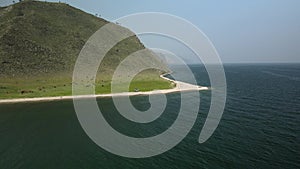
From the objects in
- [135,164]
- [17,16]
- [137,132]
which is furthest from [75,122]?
[17,16]

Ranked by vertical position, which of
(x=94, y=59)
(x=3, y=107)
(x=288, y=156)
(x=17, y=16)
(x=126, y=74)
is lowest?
(x=288, y=156)

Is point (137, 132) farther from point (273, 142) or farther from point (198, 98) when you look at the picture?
point (198, 98)

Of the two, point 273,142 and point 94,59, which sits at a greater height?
point 94,59

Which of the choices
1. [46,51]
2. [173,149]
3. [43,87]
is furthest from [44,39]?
[173,149]

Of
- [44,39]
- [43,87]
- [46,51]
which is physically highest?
[44,39]

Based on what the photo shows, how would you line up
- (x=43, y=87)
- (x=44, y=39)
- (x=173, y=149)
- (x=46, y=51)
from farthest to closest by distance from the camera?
(x=44, y=39), (x=46, y=51), (x=43, y=87), (x=173, y=149)

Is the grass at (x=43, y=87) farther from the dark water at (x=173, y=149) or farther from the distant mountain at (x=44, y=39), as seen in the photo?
the dark water at (x=173, y=149)

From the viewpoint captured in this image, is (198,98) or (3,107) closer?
(3,107)

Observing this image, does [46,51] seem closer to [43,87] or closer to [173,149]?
[43,87]
